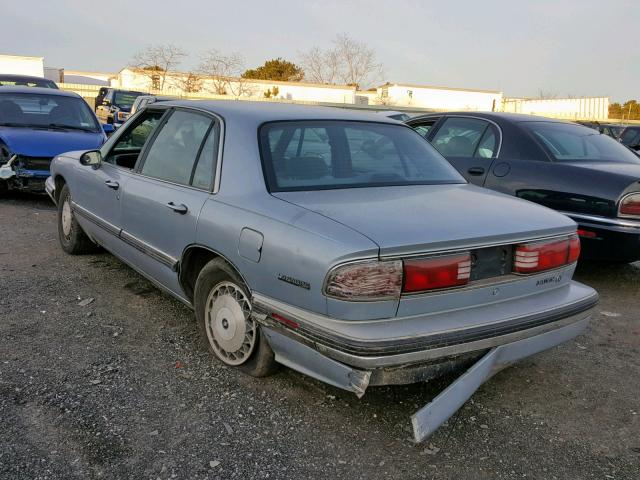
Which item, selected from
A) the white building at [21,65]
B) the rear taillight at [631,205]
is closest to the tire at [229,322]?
the rear taillight at [631,205]

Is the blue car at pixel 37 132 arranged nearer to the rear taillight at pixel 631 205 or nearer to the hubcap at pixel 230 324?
the hubcap at pixel 230 324

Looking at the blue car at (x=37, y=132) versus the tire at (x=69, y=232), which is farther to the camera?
the blue car at (x=37, y=132)

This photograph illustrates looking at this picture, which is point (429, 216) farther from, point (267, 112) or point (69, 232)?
point (69, 232)

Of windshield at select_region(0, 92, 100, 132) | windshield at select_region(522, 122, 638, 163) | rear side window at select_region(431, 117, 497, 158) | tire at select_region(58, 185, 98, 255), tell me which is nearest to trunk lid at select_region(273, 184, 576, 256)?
windshield at select_region(522, 122, 638, 163)

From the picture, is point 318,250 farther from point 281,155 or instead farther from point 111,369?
point 111,369

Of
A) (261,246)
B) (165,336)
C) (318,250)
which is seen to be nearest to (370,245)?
(318,250)

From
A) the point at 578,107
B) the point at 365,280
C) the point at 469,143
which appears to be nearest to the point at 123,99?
the point at 469,143

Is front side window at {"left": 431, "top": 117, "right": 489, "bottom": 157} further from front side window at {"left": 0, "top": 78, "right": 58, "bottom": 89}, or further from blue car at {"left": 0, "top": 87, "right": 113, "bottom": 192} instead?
front side window at {"left": 0, "top": 78, "right": 58, "bottom": 89}

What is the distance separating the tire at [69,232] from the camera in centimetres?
536

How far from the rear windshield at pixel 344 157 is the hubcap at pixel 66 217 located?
9.57 ft

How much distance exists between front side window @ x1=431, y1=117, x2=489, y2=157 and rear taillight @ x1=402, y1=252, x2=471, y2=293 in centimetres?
360

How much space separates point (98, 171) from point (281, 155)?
209cm

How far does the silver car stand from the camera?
8.13ft

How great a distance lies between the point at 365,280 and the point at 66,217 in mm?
4062
